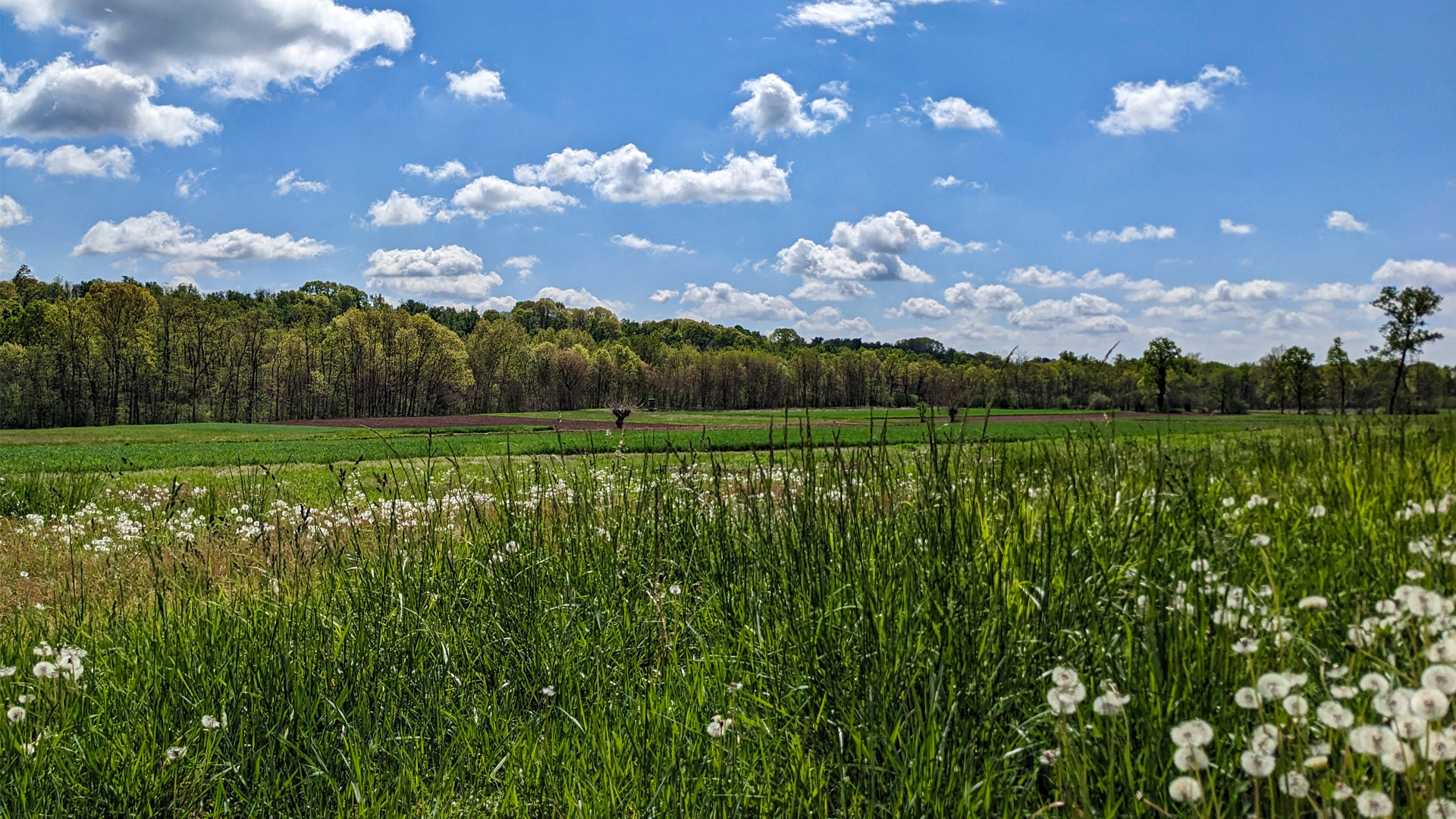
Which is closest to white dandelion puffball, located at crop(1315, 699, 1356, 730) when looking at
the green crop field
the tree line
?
the green crop field

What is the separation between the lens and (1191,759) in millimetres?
1505

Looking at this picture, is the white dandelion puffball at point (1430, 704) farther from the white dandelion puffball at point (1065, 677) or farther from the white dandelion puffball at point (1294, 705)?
the white dandelion puffball at point (1065, 677)

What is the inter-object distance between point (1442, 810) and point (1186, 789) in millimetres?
434

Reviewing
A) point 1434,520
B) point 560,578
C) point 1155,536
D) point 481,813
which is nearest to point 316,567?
point 560,578

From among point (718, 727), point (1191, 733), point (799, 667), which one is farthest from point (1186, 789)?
point (799, 667)

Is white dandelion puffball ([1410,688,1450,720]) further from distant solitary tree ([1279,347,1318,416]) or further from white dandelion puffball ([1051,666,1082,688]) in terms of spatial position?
distant solitary tree ([1279,347,1318,416])

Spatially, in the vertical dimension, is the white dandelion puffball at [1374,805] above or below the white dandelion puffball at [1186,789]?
above

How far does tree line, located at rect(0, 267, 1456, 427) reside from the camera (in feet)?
207

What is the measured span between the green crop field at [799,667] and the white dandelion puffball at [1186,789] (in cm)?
1

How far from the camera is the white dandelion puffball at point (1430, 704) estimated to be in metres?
1.28

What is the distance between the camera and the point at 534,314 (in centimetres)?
16738

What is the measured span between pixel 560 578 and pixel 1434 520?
5.32m

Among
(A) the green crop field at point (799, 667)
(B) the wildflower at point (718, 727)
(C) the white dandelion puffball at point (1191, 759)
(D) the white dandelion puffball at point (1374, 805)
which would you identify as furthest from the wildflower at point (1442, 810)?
(B) the wildflower at point (718, 727)

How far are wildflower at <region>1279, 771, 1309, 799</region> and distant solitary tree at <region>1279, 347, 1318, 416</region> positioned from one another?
95.6 metres
